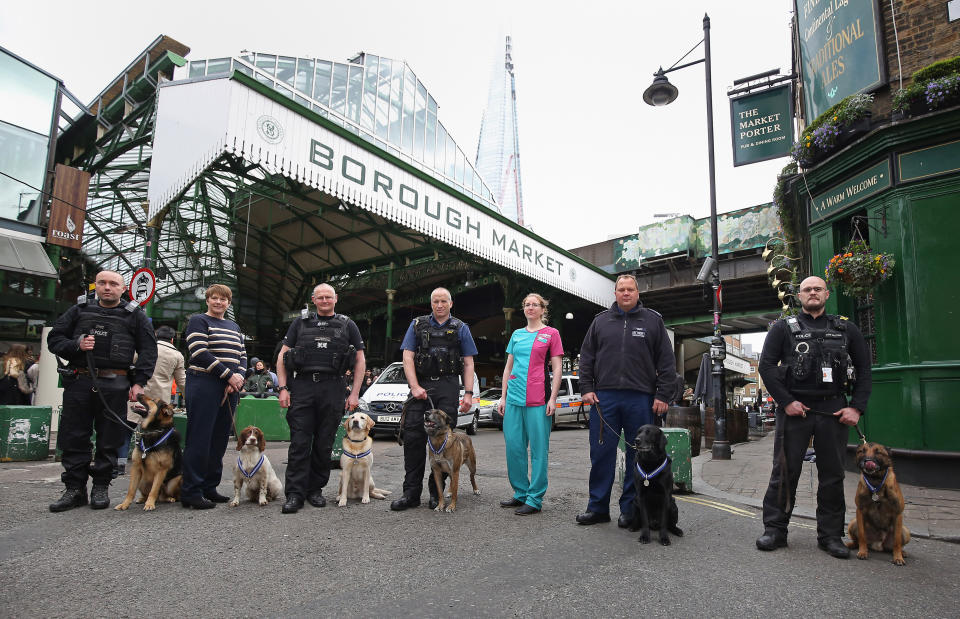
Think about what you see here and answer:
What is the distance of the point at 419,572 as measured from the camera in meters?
3.26

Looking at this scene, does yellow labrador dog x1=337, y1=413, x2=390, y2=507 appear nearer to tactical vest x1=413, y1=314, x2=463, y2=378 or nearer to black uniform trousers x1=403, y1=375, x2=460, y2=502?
black uniform trousers x1=403, y1=375, x2=460, y2=502

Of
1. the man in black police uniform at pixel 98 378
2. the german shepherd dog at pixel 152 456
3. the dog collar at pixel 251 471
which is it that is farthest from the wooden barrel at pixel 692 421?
the man in black police uniform at pixel 98 378

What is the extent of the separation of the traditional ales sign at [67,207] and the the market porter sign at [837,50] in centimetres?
1796

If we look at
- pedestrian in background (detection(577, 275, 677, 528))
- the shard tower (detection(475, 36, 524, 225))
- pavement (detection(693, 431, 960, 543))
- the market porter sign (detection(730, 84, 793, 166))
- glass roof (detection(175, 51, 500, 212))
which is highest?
the shard tower (detection(475, 36, 524, 225))

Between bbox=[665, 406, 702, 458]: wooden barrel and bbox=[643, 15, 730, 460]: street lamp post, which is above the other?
bbox=[643, 15, 730, 460]: street lamp post

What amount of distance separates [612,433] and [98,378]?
433 cm

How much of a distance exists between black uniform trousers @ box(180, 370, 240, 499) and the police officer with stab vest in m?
1.68

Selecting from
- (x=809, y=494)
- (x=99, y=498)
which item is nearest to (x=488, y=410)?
(x=809, y=494)

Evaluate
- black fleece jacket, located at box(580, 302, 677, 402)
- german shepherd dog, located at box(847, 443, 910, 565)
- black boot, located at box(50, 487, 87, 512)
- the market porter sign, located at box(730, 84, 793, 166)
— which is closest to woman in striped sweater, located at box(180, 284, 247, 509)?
black boot, located at box(50, 487, 87, 512)

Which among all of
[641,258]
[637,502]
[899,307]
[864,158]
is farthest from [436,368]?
[641,258]

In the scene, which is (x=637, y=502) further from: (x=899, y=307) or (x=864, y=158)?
(x=864, y=158)

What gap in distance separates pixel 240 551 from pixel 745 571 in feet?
10.3

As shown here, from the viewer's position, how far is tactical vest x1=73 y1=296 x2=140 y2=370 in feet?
15.6

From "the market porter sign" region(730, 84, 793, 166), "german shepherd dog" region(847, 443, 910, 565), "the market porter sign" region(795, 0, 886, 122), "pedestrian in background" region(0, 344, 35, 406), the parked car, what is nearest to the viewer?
"german shepherd dog" region(847, 443, 910, 565)
